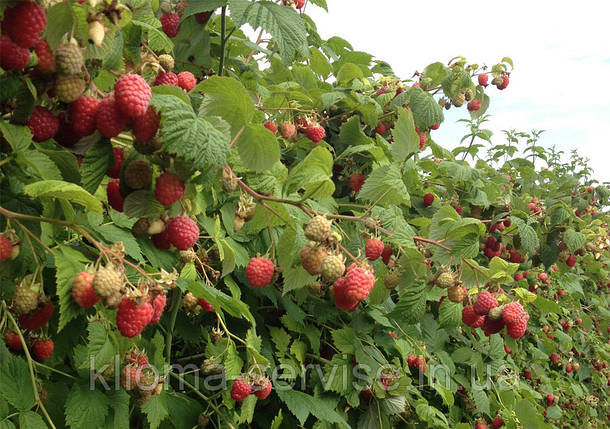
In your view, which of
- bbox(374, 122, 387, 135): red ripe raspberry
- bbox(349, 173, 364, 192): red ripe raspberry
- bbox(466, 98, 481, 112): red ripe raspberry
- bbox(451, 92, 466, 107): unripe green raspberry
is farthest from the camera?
bbox(466, 98, 481, 112): red ripe raspberry

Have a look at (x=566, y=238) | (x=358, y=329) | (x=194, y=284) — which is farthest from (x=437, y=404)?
(x=194, y=284)

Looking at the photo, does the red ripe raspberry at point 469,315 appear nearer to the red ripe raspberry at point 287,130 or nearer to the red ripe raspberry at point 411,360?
the red ripe raspberry at point 411,360

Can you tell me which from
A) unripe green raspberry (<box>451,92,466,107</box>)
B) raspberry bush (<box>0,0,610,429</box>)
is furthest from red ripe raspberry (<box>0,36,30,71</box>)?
unripe green raspberry (<box>451,92,466,107</box>)

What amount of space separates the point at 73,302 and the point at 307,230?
0.48 meters

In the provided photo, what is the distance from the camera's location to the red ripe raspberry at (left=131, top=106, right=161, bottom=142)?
805 mm

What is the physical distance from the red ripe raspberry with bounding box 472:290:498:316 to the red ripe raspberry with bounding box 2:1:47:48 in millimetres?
1538

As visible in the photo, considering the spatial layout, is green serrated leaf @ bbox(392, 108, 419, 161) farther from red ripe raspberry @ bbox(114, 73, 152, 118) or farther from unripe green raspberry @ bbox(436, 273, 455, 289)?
red ripe raspberry @ bbox(114, 73, 152, 118)

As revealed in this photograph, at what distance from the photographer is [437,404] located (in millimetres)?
2852

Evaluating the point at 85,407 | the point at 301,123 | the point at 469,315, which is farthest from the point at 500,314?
the point at 85,407

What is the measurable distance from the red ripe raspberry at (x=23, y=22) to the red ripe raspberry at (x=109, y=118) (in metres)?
0.13

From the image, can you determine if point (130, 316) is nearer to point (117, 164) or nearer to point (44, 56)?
point (117, 164)

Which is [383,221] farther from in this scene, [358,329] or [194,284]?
[194,284]

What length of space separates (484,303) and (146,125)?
53.7 inches

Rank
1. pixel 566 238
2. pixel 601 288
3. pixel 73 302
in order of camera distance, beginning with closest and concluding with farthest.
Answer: pixel 73 302 → pixel 566 238 → pixel 601 288
